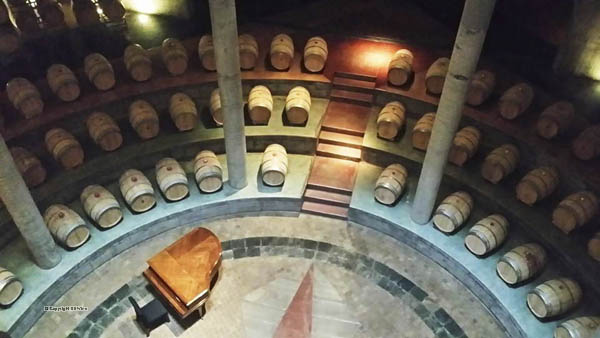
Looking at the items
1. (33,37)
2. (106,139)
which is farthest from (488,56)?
(33,37)

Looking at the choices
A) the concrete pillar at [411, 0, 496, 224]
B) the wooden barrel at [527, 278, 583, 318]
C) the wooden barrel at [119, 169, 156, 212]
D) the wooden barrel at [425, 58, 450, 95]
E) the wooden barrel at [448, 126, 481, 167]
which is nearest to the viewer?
the concrete pillar at [411, 0, 496, 224]

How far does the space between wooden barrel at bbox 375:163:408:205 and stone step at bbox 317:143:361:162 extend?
0.80m

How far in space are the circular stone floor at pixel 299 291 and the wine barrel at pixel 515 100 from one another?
8.71 feet

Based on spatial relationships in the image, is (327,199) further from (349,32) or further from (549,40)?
(549,40)

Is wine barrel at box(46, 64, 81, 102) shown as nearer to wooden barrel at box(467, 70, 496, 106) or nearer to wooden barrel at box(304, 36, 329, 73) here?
wooden barrel at box(304, 36, 329, 73)

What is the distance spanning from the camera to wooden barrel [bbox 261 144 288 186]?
849cm

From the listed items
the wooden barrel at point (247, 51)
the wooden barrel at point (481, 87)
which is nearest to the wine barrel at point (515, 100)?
the wooden barrel at point (481, 87)

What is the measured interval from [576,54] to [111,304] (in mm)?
8375

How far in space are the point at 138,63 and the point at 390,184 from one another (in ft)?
15.3

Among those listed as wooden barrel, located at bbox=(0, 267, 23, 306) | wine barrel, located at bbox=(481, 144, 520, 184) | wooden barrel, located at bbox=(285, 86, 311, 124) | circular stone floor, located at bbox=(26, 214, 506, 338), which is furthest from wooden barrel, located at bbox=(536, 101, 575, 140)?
wooden barrel, located at bbox=(0, 267, 23, 306)

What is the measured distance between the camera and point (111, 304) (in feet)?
24.8

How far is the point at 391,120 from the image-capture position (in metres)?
8.62

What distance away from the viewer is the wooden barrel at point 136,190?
8.05 meters

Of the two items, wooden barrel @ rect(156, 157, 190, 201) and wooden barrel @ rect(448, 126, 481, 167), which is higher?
wooden barrel @ rect(448, 126, 481, 167)
